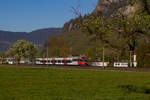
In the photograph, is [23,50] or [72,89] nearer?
[72,89]

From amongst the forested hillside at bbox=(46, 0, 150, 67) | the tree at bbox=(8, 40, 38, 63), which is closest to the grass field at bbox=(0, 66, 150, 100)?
the forested hillside at bbox=(46, 0, 150, 67)

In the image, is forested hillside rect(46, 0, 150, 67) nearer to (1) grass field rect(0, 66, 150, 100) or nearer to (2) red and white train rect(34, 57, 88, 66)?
(1) grass field rect(0, 66, 150, 100)

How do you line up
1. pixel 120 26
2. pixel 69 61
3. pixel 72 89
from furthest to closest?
pixel 69 61, pixel 72 89, pixel 120 26

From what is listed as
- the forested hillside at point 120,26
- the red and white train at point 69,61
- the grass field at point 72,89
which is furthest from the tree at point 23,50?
the forested hillside at point 120,26

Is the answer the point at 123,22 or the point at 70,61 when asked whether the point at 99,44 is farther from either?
the point at 70,61

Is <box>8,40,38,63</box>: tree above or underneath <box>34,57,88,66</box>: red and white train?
above

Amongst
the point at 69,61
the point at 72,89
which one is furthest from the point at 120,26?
the point at 69,61

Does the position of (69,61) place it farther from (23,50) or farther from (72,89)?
(72,89)

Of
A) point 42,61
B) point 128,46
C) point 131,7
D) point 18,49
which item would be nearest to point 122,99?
point 128,46

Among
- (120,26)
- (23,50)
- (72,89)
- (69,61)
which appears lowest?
(72,89)

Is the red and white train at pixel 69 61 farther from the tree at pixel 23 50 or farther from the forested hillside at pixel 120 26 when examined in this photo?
the forested hillside at pixel 120 26

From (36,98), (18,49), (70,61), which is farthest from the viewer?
(18,49)

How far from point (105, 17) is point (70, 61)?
97.0 meters

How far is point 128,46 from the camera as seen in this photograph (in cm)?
1817
